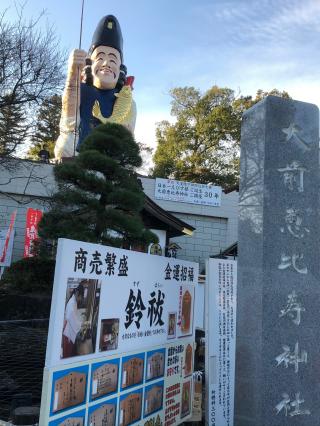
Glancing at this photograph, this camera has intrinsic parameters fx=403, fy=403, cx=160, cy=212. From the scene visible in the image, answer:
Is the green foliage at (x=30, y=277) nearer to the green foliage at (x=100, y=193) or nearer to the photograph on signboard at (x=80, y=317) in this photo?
the green foliage at (x=100, y=193)

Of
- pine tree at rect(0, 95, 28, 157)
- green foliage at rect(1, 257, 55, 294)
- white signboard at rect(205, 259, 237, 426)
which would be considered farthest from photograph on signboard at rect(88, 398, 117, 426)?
pine tree at rect(0, 95, 28, 157)

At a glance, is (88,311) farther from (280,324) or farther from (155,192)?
(155,192)

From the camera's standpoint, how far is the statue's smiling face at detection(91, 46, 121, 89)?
13.5m

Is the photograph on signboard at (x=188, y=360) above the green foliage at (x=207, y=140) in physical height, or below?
below

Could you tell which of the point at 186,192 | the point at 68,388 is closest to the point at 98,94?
the point at 186,192

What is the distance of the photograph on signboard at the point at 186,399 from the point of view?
14.5 feet

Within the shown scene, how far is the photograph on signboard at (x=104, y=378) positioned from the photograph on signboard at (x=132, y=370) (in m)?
0.11

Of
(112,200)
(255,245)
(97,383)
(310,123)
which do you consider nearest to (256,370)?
(255,245)

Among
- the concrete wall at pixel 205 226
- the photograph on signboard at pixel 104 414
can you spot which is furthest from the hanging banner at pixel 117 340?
the concrete wall at pixel 205 226

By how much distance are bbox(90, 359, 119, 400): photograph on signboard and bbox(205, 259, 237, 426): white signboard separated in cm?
154

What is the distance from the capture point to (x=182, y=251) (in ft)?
56.1

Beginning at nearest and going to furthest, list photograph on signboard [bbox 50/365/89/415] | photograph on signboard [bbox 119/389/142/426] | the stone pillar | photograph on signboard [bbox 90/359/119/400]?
1. photograph on signboard [bbox 50/365/89/415]
2. photograph on signboard [bbox 90/359/119/400]
3. photograph on signboard [bbox 119/389/142/426]
4. the stone pillar

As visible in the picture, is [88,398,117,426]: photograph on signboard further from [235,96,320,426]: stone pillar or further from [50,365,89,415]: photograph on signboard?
[235,96,320,426]: stone pillar

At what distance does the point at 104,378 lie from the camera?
10.3 ft
